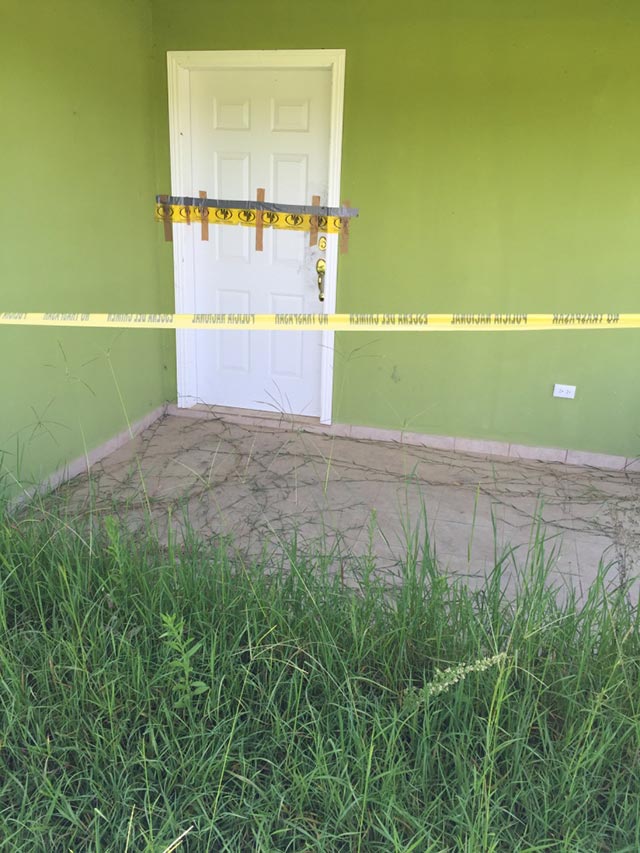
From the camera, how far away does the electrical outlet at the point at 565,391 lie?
3836 mm

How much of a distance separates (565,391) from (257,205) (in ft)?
7.30

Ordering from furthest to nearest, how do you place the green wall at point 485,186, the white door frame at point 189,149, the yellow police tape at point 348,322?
the white door frame at point 189,149 < the green wall at point 485,186 < the yellow police tape at point 348,322

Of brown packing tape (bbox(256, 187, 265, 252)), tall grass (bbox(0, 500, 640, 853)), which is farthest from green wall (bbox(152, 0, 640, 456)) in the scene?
tall grass (bbox(0, 500, 640, 853))

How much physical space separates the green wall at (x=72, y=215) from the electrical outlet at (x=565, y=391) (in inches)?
102

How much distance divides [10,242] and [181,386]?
1692 millimetres

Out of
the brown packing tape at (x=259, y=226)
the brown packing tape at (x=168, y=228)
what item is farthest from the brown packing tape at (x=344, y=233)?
the brown packing tape at (x=168, y=228)

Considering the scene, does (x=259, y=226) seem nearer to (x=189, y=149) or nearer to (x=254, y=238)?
(x=254, y=238)

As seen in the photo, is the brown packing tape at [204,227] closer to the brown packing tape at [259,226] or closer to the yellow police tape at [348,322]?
the brown packing tape at [259,226]

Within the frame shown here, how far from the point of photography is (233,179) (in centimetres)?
407

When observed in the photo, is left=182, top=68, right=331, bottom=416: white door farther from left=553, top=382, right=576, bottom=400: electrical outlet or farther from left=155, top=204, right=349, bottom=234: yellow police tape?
left=553, top=382, right=576, bottom=400: electrical outlet

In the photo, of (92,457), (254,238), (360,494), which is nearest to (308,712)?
(360,494)

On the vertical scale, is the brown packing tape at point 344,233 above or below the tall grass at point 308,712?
above

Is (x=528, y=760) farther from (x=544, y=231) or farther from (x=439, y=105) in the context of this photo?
(x=439, y=105)

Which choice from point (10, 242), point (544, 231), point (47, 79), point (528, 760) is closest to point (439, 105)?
point (544, 231)
